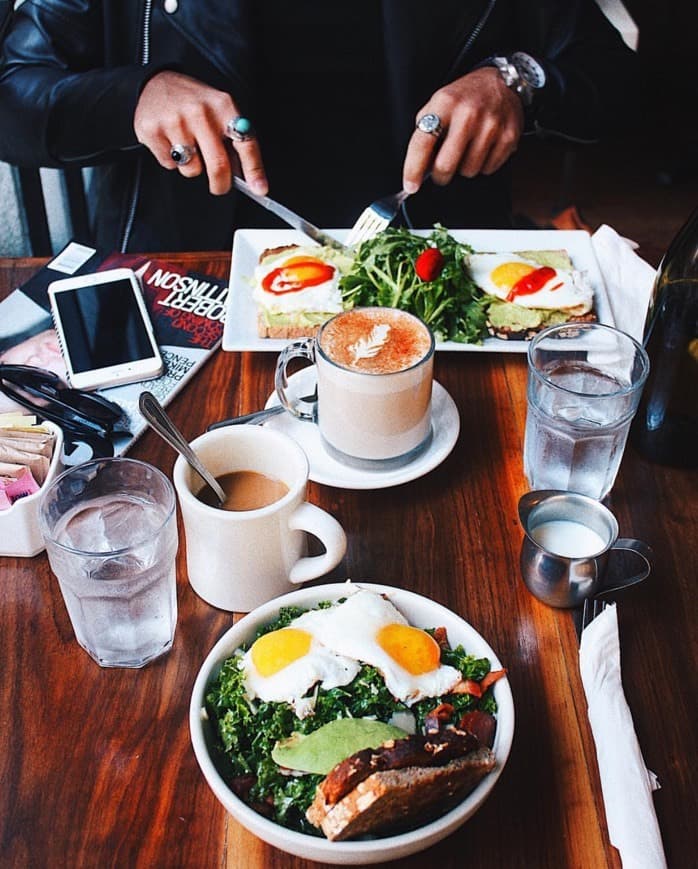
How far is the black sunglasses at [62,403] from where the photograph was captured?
1.26 metres

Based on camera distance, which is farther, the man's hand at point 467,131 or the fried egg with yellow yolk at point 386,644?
the man's hand at point 467,131

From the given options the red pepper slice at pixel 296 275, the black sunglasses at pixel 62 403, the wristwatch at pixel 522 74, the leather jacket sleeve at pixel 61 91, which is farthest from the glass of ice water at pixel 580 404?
the leather jacket sleeve at pixel 61 91

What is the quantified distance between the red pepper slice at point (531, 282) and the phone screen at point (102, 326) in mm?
605

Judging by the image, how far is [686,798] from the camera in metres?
0.87

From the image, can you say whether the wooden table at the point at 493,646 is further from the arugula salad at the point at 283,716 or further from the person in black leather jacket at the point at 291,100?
the person in black leather jacket at the point at 291,100

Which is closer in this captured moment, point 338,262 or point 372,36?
point 338,262

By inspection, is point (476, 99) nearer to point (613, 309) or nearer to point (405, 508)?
point (613, 309)

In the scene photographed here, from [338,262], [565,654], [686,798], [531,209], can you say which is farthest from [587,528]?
[531,209]

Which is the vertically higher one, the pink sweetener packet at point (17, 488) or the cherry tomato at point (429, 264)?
the cherry tomato at point (429, 264)

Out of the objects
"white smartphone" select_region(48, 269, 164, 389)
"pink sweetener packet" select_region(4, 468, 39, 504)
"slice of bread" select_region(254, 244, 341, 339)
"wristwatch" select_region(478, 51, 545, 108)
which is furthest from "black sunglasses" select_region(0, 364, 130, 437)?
"wristwatch" select_region(478, 51, 545, 108)

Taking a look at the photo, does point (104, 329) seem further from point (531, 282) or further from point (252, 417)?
point (531, 282)

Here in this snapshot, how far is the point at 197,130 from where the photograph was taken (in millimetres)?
1681

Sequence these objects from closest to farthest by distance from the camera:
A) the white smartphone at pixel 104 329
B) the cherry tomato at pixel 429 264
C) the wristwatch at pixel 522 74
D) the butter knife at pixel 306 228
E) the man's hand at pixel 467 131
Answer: the white smartphone at pixel 104 329
the cherry tomato at pixel 429 264
the butter knife at pixel 306 228
the man's hand at pixel 467 131
the wristwatch at pixel 522 74

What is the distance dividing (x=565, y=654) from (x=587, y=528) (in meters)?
0.16
